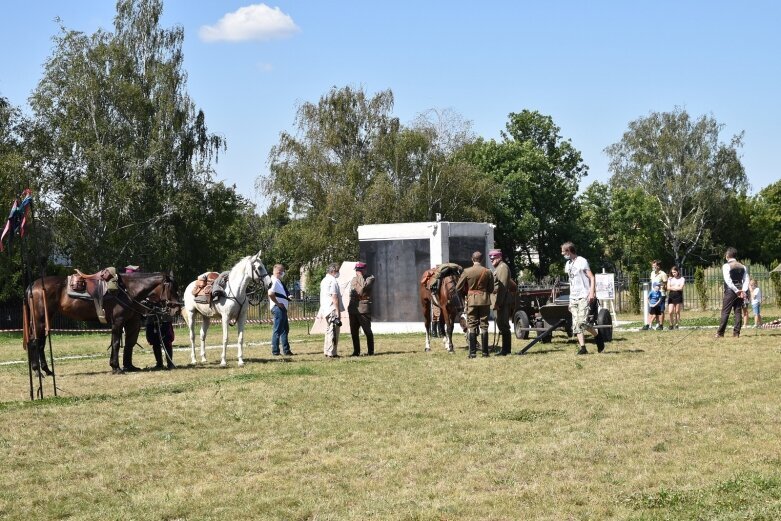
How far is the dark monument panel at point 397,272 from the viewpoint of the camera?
1121 inches

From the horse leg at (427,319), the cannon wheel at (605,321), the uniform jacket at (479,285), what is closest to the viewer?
the uniform jacket at (479,285)

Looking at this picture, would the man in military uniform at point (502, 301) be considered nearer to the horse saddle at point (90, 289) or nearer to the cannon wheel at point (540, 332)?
the cannon wheel at point (540, 332)

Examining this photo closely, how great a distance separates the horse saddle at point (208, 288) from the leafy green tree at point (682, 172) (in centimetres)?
6210

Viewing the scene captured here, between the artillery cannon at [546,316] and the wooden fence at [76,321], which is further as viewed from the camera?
the wooden fence at [76,321]

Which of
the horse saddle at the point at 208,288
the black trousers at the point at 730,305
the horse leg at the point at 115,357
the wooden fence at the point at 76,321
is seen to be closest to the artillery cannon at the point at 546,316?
the black trousers at the point at 730,305

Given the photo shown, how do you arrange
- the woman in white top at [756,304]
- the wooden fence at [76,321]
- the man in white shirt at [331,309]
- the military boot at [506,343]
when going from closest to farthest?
the military boot at [506,343]
the man in white shirt at [331,309]
the woman in white top at [756,304]
the wooden fence at [76,321]

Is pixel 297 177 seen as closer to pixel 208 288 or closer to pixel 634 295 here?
pixel 634 295

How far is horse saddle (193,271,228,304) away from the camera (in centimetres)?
1958

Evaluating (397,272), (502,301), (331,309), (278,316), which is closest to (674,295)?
(397,272)

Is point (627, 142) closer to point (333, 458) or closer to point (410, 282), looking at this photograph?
point (410, 282)

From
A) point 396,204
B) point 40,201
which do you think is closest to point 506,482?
point 40,201

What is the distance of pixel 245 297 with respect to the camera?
A: 19812 mm

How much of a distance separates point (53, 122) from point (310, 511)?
4159cm

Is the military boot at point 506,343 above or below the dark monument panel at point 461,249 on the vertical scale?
below
